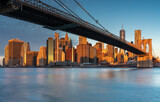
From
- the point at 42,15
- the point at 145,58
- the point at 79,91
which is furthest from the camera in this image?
the point at 145,58

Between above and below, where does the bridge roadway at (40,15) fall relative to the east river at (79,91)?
above

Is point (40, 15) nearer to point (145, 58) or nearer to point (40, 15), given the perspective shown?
point (40, 15)

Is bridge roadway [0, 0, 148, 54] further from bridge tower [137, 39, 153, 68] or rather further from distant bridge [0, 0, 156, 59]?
bridge tower [137, 39, 153, 68]

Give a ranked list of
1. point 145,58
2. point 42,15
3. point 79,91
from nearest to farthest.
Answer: point 79,91
point 42,15
point 145,58

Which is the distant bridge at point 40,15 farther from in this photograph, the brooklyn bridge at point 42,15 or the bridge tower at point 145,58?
the bridge tower at point 145,58

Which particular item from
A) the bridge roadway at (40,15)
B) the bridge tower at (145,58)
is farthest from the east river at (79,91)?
the bridge tower at (145,58)

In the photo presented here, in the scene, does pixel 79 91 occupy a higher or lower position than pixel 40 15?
lower

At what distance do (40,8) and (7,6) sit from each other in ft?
17.5

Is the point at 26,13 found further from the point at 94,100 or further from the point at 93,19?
the point at 93,19

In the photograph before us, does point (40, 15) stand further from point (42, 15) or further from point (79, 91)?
point (79, 91)

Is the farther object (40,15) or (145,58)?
(145,58)

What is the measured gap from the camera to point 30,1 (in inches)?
1105

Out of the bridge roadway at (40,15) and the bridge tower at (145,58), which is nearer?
the bridge roadway at (40,15)

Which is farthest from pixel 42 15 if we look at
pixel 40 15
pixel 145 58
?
pixel 145 58
